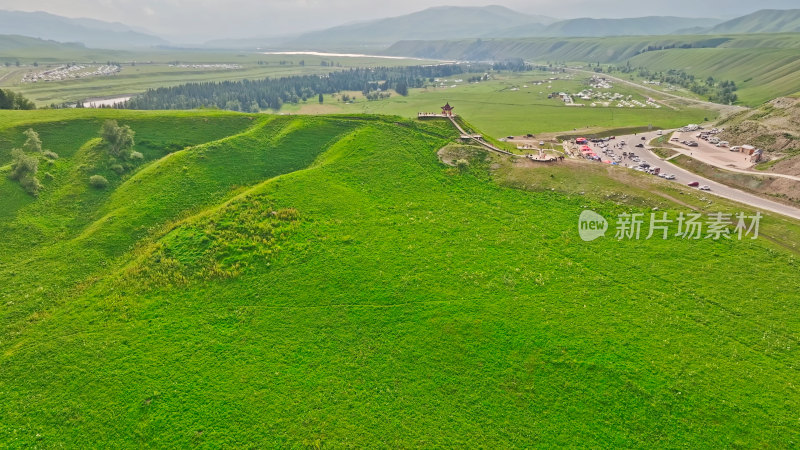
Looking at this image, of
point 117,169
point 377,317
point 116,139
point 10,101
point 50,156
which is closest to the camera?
point 377,317

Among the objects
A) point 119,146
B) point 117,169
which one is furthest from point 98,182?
point 119,146

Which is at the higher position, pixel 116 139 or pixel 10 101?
pixel 10 101

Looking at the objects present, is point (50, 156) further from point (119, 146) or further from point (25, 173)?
point (119, 146)

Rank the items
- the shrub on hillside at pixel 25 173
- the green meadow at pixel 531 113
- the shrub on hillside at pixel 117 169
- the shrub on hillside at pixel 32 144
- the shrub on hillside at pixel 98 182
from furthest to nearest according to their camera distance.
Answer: the green meadow at pixel 531 113 < the shrub on hillside at pixel 117 169 < the shrub on hillside at pixel 32 144 < the shrub on hillside at pixel 98 182 < the shrub on hillside at pixel 25 173

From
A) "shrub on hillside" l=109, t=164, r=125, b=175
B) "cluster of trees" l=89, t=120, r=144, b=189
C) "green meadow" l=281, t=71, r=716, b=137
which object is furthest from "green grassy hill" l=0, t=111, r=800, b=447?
"green meadow" l=281, t=71, r=716, b=137

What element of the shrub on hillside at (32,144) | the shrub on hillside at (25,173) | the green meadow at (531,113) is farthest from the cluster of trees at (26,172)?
the green meadow at (531,113)

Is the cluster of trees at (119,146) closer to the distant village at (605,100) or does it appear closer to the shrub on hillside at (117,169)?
the shrub on hillside at (117,169)

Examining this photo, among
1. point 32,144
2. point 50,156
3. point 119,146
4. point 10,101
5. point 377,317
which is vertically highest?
point 10,101
